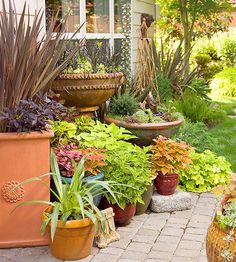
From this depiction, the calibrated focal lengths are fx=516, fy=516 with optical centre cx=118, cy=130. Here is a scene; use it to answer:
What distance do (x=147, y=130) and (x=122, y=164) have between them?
941 mm

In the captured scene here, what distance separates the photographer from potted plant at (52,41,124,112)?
4832 mm

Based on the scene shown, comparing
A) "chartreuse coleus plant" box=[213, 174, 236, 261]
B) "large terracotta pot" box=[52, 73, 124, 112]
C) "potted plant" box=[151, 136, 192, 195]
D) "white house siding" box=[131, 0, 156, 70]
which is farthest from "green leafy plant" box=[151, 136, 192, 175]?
"white house siding" box=[131, 0, 156, 70]

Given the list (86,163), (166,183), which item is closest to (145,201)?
(166,183)

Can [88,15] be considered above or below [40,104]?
above

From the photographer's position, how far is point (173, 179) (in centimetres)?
459

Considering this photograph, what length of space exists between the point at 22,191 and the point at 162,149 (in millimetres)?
1421

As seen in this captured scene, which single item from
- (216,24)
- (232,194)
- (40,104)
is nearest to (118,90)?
(40,104)

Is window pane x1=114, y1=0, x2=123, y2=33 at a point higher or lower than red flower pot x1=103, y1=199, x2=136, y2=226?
higher

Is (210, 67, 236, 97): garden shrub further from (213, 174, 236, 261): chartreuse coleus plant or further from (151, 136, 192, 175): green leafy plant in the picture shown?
(213, 174, 236, 261): chartreuse coleus plant

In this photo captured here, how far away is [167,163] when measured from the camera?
4.57 meters

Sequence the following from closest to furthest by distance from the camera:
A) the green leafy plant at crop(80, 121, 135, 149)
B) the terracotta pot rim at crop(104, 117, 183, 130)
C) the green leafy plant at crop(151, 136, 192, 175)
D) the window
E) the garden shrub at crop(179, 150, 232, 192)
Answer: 1. the green leafy plant at crop(80, 121, 135, 149)
2. the green leafy plant at crop(151, 136, 192, 175)
3. the terracotta pot rim at crop(104, 117, 183, 130)
4. the garden shrub at crop(179, 150, 232, 192)
5. the window

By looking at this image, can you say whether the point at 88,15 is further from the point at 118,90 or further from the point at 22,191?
the point at 22,191

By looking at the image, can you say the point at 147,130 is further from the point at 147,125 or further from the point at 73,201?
the point at 73,201

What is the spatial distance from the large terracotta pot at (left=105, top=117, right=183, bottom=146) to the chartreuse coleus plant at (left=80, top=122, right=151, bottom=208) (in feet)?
1.39
